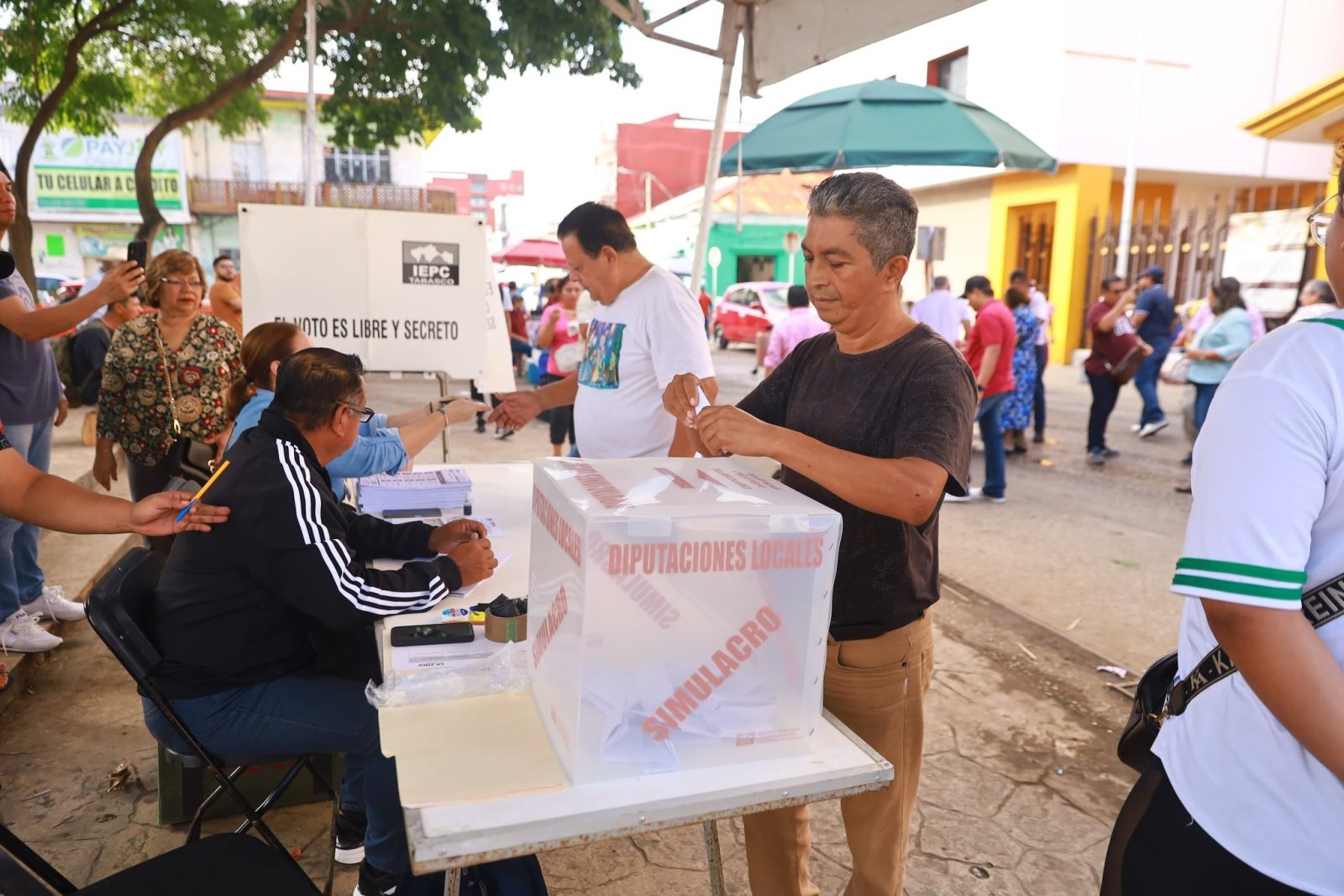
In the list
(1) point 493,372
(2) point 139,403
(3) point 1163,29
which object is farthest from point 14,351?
(3) point 1163,29

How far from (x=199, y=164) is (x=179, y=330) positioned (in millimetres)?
26785

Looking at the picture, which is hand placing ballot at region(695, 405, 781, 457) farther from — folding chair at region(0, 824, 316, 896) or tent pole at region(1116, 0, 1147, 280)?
tent pole at region(1116, 0, 1147, 280)

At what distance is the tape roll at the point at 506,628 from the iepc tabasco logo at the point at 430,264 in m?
2.70

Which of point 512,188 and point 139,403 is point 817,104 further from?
point 512,188

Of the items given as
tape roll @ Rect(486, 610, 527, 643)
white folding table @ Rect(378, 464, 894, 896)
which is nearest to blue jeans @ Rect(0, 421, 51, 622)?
tape roll @ Rect(486, 610, 527, 643)

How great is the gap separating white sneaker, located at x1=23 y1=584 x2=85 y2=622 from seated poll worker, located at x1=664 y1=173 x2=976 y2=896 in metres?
3.49

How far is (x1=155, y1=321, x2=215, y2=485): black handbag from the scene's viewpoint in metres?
3.61

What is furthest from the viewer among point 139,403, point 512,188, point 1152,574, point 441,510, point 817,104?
point 512,188

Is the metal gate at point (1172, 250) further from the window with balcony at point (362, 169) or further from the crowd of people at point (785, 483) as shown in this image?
the window with balcony at point (362, 169)

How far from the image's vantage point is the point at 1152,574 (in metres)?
5.17

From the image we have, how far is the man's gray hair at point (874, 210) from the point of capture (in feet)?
5.36

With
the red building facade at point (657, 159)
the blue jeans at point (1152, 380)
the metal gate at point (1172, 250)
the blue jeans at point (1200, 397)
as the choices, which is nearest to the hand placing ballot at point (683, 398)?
the blue jeans at point (1200, 397)

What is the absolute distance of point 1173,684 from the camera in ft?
4.00

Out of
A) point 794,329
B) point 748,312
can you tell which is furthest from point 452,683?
point 748,312
